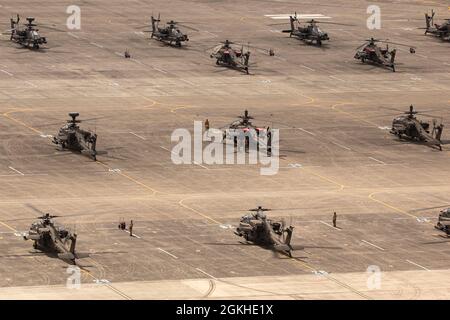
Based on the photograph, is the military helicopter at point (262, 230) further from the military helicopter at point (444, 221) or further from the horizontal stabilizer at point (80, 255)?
the military helicopter at point (444, 221)

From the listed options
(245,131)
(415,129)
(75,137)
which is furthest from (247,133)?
(415,129)

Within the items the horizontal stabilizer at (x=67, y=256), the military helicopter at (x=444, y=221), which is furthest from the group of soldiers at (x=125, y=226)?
the military helicopter at (x=444, y=221)

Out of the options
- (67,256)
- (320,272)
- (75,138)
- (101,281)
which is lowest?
(320,272)

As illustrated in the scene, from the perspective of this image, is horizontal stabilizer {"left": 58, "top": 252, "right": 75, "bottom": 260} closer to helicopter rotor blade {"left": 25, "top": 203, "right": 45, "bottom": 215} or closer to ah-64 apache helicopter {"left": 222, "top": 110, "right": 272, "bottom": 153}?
helicopter rotor blade {"left": 25, "top": 203, "right": 45, "bottom": 215}

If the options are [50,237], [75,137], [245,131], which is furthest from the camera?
[245,131]

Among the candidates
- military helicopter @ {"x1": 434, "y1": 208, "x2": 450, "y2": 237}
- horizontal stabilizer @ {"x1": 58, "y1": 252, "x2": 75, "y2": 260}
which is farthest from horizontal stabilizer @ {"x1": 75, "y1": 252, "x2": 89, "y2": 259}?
military helicopter @ {"x1": 434, "y1": 208, "x2": 450, "y2": 237}

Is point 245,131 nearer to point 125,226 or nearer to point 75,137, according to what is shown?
point 75,137
